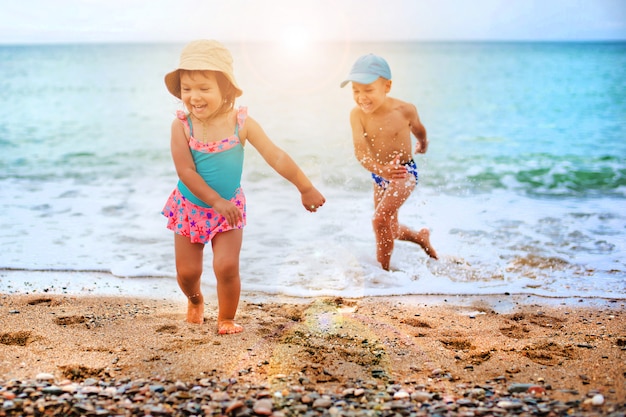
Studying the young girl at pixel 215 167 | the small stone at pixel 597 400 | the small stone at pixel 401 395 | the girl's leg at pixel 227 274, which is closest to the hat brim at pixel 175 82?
the young girl at pixel 215 167

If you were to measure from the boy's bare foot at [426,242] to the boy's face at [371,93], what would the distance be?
1193 mm

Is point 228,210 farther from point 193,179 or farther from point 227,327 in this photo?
point 227,327

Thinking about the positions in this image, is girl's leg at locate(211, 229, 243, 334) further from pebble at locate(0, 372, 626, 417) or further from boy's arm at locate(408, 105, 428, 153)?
boy's arm at locate(408, 105, 428, 153)

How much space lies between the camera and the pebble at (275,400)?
2484mm

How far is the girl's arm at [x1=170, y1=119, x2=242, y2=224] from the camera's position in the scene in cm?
333

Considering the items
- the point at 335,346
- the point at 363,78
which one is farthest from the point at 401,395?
the point at 363,78

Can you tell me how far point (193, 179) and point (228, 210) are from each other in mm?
279

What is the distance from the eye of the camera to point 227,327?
3557 mm

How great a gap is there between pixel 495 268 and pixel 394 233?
874 mm

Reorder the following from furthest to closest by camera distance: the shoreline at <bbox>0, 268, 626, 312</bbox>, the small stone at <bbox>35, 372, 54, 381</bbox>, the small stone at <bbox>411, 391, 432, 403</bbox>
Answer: the shoreline at <bbox>0, 268, 626, 312</bbox> → the small stone at <bbox>35, 372, 54, 381</bbox> → the small stone at <bbox>411, 391, 432, 403</bbox>

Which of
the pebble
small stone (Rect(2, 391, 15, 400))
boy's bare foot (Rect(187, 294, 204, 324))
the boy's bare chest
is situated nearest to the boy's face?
the boy's bare chest

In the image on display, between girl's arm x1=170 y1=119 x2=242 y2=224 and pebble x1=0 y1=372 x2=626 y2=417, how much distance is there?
0.91 metres

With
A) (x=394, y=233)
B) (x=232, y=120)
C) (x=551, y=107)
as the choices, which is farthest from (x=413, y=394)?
(x=551, y=107)

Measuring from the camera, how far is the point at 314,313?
13.3ft
